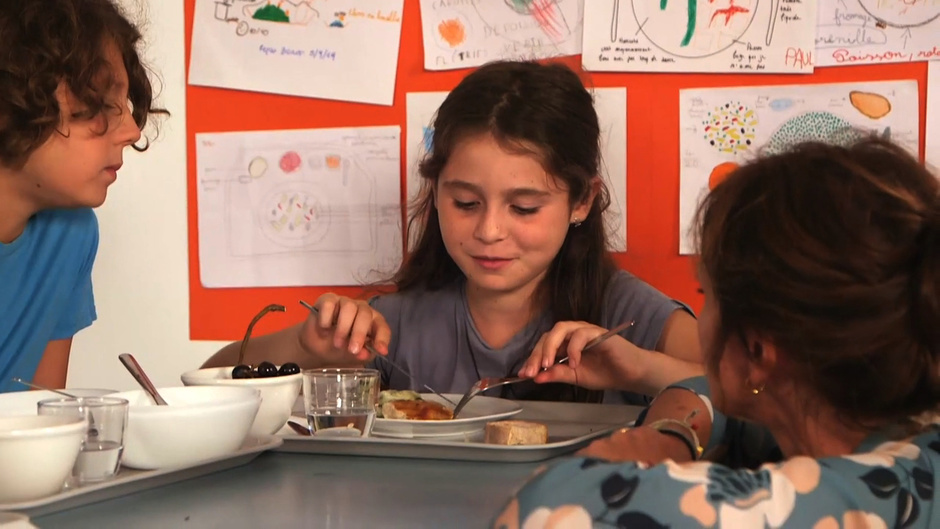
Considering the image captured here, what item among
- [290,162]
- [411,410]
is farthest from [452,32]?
[411,410]

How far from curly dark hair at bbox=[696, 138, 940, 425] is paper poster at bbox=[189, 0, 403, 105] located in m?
1.34

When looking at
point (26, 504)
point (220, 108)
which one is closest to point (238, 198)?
point (220, 108)

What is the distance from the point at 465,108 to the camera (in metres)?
1.60

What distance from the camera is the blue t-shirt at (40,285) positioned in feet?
5.27

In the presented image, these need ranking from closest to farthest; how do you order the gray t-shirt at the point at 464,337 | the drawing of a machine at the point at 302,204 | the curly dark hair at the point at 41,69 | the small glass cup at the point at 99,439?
the small glass cup at the point at 99,439
the curly dark hair at the point at 41,69
the gray t-shirt at the point at 464,337
the drawing of a machine at the point at 302,204

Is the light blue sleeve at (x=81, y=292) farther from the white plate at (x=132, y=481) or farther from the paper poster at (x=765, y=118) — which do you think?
the paper poster at (x=765, y=118)

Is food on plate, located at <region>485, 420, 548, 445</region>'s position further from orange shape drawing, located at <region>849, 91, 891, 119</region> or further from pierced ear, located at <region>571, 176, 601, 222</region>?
orange shape drawing, located at <region>849, 91, 891, 119</region>

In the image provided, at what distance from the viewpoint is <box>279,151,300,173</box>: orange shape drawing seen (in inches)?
80.7

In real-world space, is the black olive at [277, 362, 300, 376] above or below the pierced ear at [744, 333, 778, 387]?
below

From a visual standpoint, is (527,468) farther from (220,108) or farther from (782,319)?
(220,108)

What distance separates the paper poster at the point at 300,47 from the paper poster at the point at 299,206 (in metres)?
0.10

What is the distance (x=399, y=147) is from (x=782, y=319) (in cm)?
136

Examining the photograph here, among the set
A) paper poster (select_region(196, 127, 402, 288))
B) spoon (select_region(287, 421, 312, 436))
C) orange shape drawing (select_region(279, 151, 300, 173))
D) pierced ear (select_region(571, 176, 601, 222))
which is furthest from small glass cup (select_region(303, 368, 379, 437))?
orange shape drawing (select_region(279, 151, 300, 173))

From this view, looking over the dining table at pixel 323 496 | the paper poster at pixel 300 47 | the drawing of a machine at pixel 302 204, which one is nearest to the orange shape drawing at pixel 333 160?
the drawing of a machine at pixel 302 204
